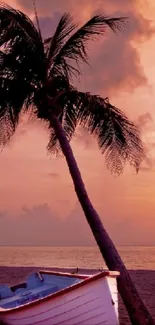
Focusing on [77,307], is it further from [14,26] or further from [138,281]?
[138,281]

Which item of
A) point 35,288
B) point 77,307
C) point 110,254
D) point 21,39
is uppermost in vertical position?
point 21,39

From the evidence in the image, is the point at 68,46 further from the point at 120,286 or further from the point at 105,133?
the point at 120,286

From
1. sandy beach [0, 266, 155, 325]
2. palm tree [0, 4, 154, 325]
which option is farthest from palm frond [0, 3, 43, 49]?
sandy beach [0, 266, 155, 325]

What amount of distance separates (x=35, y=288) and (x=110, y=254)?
10.4ft

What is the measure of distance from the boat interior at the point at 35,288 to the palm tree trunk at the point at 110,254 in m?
1.08

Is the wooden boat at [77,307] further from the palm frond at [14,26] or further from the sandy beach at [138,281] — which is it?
the palm frond at [14,26]

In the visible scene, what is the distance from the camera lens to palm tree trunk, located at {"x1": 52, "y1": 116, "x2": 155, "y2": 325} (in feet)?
45.4

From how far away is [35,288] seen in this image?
52.4 ft

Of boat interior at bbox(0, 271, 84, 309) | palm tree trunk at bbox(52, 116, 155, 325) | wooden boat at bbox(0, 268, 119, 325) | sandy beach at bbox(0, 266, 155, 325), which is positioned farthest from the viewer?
sandy beach at bbox(0, 266, 155, 325)

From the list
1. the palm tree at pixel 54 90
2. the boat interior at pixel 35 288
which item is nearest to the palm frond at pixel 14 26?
the palm tree at pixel 54 90

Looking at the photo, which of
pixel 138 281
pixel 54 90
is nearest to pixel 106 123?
pixel 54 90

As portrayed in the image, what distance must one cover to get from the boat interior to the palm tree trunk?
1.08 metres

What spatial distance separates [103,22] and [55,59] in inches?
76.5

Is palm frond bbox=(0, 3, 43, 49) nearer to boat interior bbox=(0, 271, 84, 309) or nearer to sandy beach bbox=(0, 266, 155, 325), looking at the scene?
boat interior bbox=(0, 271, 84, 309)
